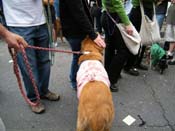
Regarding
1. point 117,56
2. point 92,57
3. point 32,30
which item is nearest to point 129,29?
point 117,56

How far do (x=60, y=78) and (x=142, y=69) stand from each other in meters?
1.39

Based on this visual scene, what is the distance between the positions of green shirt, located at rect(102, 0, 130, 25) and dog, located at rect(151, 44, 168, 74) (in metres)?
1.23

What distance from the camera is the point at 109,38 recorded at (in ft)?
12.8

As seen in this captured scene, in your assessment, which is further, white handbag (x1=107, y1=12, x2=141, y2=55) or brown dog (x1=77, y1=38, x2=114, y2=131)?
white handbag (x1=107, y1=12, x2=141, y2=55)

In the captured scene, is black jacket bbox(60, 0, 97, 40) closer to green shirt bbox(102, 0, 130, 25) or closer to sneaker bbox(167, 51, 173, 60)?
green shirt bbox(102, 0, 130, 25)

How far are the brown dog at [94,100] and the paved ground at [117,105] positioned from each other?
31.0 inches

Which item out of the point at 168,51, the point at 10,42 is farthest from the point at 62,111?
the point at 168,51

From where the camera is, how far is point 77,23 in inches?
123

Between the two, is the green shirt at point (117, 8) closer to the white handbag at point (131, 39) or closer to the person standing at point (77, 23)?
the white handbag at point (131, 39)

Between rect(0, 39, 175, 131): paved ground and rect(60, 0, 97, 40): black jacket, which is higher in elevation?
rect(60, 0, 97, 40): black jacket

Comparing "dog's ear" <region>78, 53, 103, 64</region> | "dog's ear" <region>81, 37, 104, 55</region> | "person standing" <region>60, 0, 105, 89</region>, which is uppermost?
"person standing" <region>60, 0, 105, 89</region>

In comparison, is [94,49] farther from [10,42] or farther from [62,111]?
[10,42]

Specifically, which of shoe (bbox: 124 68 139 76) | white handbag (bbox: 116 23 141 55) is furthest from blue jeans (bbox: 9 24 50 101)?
shoe (bbox: 124 68 139 76)

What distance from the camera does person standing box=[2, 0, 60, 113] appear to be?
9.51 ft
